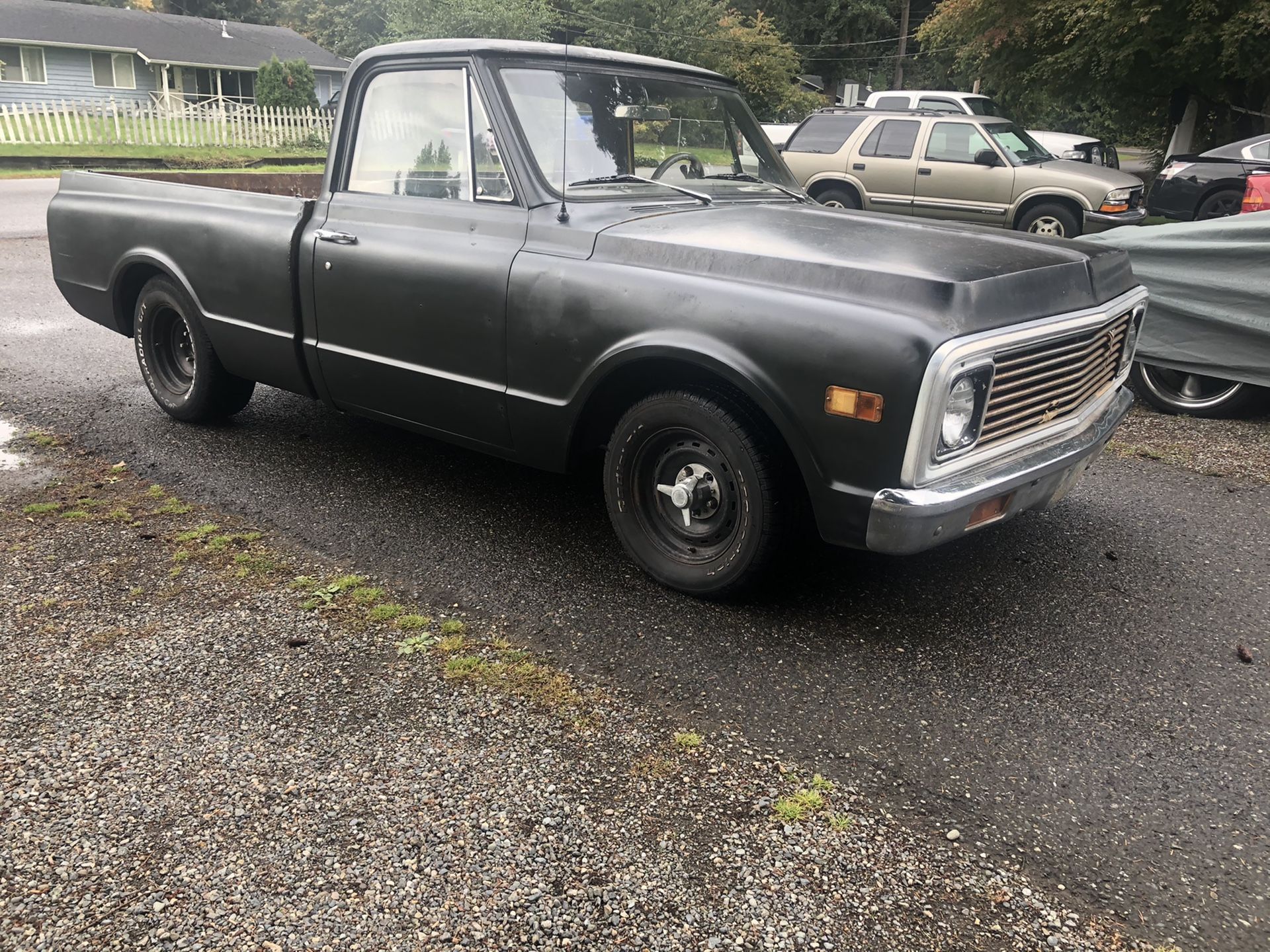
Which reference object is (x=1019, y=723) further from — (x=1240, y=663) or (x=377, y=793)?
(x=377, y=793)

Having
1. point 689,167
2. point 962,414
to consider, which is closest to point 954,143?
point 689,167

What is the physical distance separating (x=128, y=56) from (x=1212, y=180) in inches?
1550

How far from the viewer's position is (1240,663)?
11.0 feet

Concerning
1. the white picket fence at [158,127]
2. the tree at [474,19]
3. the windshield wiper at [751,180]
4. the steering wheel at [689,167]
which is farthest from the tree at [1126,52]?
the white picket fence at [158,127]

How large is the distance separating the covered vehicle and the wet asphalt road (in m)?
1.06

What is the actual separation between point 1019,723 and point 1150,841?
1.74 ft

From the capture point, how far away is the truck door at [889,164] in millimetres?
12781

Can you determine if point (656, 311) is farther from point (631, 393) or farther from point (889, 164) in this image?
point (889, 164)

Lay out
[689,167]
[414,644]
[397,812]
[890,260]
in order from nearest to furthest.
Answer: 1. [397,812]
2. [890,260]
3. [414,644]
4. [689,167]

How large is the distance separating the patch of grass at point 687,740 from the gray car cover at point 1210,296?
4.33 metres

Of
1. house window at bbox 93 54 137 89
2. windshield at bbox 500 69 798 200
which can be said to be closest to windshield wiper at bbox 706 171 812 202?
windshield at bbox 500 69 798 200

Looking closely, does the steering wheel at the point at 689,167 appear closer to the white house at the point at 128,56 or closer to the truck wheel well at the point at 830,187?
the truck wheel well at the point at 830,187

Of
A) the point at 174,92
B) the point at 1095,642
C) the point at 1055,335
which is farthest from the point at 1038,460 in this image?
the point at 174,92

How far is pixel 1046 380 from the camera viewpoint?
3.36 m
